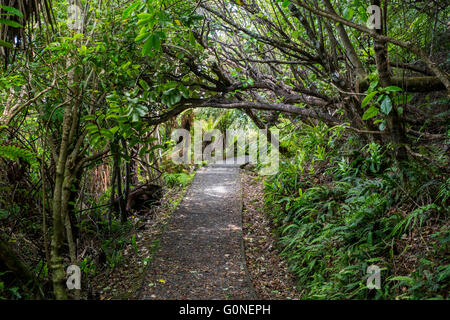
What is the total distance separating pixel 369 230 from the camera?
3.55 m

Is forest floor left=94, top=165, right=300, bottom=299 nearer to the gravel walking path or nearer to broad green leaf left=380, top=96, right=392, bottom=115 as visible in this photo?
the gravel walking path

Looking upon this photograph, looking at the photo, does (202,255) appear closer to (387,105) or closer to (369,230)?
(369,230)

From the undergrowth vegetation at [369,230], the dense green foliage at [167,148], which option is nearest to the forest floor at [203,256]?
the dense green foliage at [167,148]

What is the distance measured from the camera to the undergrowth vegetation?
113 inches

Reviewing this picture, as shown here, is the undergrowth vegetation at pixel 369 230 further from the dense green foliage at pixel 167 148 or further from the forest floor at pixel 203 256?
the forest floor at pixel 203 256

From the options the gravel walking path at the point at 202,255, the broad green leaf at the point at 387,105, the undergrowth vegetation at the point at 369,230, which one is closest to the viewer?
the broad green leaf at the point at 387,105

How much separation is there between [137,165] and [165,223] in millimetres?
2251

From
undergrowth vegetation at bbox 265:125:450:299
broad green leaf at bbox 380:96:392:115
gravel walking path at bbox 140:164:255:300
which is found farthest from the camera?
gravel walking path at bbox 140:164:255:300

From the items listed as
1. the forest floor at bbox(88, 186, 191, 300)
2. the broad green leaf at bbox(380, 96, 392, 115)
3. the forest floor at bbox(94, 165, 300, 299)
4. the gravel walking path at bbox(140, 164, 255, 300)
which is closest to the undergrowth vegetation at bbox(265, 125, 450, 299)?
the forest floor at bbox(94, 165, 300, 299)

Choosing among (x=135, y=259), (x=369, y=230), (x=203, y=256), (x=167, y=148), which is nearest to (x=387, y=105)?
(x=369, y=230)

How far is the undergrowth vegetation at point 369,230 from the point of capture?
288 cm

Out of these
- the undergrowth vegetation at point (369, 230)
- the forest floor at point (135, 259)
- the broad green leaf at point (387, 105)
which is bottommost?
the forest floor at point (135, 259)

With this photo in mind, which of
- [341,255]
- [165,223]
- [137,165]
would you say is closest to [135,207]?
[165,223]

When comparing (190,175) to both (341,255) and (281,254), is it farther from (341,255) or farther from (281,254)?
(341,255)
